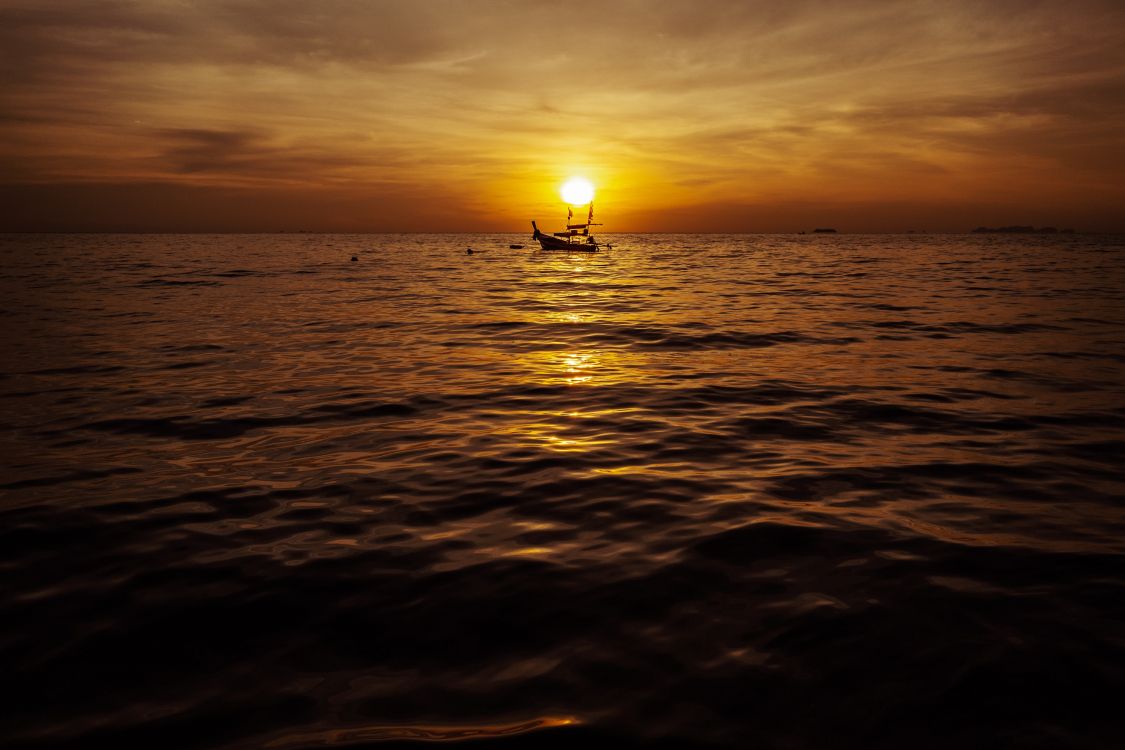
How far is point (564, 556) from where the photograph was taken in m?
5.19

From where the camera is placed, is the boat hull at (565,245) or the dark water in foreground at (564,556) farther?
the boat hull at (565,245)

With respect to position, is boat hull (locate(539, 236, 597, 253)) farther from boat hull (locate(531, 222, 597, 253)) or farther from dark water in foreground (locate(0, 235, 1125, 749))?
dark water in foreground (locate(0, 235, 1125, 749))

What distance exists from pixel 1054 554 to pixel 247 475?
7.65 meters

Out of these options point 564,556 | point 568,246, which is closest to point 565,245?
point 568,246

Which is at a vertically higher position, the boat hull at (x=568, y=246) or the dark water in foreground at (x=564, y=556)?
the boat hull at (x=568, y=246)

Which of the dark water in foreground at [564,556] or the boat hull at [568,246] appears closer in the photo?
the dark water in foreground at [564,556]

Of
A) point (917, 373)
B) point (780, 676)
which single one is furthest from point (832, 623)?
point (917, 373)

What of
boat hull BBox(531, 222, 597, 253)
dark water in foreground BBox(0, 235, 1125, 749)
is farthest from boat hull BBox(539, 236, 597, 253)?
dark water in foreground BBox(0, 235, 1125, 749)

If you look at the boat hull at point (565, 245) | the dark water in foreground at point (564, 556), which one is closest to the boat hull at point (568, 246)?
the boat hull at point (565, 245)

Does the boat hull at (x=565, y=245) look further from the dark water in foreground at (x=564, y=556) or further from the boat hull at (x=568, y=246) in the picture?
the dark water in foreground at (x=564, y=556)

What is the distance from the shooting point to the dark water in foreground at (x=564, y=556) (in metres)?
3.44

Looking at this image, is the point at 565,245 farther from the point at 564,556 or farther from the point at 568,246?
the point at 564,556

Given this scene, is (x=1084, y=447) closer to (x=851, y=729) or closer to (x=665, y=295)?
(x=851, y=729)

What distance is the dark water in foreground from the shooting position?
11.3ft
